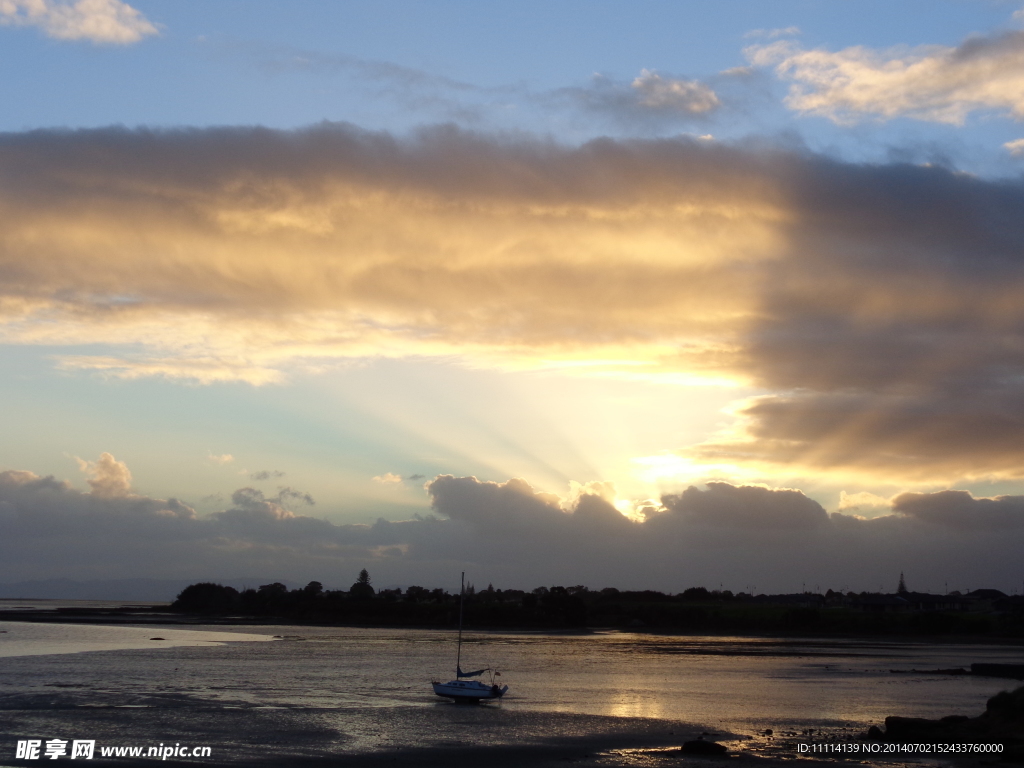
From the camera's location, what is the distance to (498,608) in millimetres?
168875

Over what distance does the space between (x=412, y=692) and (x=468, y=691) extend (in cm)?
532

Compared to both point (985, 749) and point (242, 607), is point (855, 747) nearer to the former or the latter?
point (985, 749)

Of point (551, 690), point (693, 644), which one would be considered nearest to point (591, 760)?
point (551, 690)

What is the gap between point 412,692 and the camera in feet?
176

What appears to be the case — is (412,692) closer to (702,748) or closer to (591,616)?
(702,748)

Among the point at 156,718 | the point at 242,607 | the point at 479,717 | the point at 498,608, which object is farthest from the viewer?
the point at 242,607

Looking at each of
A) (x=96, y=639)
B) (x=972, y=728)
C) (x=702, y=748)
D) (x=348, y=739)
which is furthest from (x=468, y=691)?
(x=96, y=639)

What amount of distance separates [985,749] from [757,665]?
48.7m

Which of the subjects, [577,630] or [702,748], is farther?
[577,630]

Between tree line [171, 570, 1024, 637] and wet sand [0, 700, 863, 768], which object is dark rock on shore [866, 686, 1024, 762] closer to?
wet sand [0, 700, 863, 768]

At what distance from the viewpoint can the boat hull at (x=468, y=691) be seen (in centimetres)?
4966

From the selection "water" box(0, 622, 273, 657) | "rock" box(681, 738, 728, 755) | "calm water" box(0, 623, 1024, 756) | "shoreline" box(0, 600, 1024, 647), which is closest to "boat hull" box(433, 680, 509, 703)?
"calm water" box(0, 623, 1024, 756)

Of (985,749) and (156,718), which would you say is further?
(156,718)

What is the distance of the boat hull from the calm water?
2.57ft
